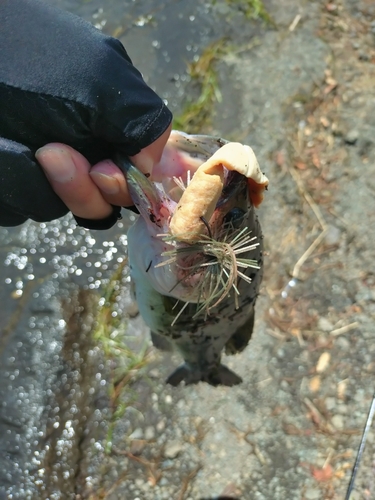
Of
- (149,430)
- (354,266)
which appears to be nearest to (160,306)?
(149,430)

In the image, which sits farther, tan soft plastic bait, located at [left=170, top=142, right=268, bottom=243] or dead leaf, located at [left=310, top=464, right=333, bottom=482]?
dead leaf, located at [left=310, top=464, right=333, bottom=482]

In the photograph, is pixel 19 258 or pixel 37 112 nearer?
pixel 37 112

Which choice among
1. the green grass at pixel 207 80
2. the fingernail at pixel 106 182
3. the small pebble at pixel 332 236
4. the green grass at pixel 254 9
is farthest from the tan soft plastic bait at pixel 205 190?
the green grass at pixel 254 9

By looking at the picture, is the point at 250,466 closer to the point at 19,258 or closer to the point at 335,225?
the point at 335,225

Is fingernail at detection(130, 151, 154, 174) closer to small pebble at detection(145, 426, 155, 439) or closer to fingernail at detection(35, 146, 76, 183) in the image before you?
fingernail at detection(35, 146, 76, 183)

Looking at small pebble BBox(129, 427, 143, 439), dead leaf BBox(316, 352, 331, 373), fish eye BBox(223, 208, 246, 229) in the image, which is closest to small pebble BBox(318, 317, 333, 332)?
dead leaf BBox(316, 352, 331, 373)

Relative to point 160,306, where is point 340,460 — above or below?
below

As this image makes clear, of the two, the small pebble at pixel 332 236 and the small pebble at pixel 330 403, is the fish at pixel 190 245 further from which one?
the small pebble at pixel 332 236
